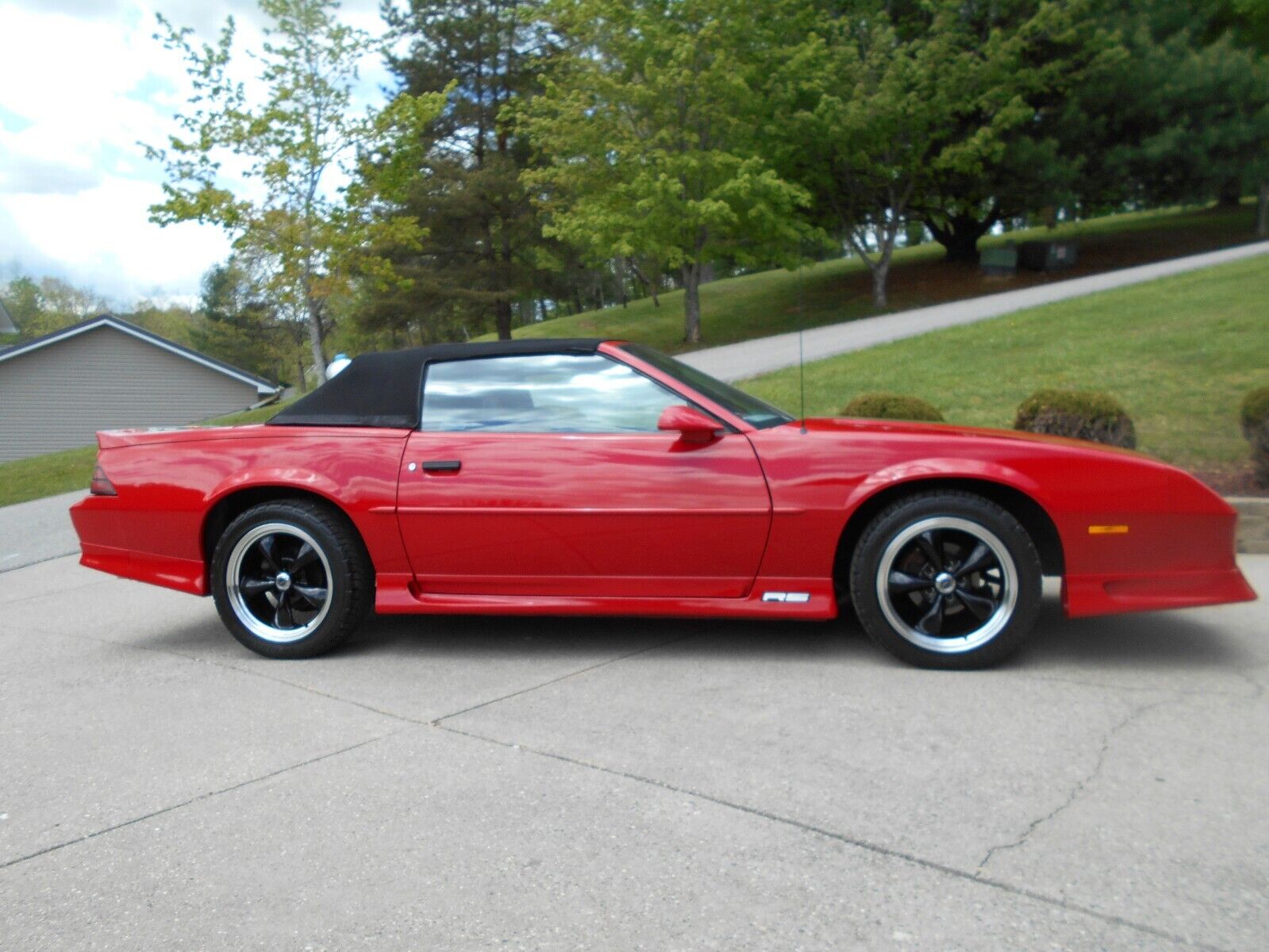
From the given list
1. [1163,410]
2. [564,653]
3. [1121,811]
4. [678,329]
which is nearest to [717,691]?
[564,653]

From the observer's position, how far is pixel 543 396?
466 centimetres

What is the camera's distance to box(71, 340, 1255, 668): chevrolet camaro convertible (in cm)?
411

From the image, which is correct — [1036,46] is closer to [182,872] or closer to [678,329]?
[678,329]

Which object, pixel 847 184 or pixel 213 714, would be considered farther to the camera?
pixel 847 184

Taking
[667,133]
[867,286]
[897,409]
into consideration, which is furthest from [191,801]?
[867,286]

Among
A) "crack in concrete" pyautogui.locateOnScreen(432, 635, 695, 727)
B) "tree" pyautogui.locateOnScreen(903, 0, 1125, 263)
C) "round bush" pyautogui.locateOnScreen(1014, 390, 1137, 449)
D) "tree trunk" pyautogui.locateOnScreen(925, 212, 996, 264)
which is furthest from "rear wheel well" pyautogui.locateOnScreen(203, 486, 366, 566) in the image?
"tree trunk" pyautogui.locateOnScreen(925, 212, 996, 264)

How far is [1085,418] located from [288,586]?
581 centimetres

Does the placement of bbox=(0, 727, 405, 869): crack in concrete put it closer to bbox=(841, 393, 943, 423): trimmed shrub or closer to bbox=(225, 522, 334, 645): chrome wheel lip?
bbox=(225, 522, 334, 645): chrome wheel lip

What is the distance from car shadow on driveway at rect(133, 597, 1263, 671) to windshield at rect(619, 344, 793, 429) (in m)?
1.00

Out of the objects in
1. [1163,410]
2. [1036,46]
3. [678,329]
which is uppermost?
[1036,46]

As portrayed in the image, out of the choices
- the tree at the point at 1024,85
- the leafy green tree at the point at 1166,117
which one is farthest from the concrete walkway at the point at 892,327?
the leafy green tree at the point at 1166,117

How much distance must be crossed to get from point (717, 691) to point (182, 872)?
2004 mm

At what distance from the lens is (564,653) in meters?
4.77

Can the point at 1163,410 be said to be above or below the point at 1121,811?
above
